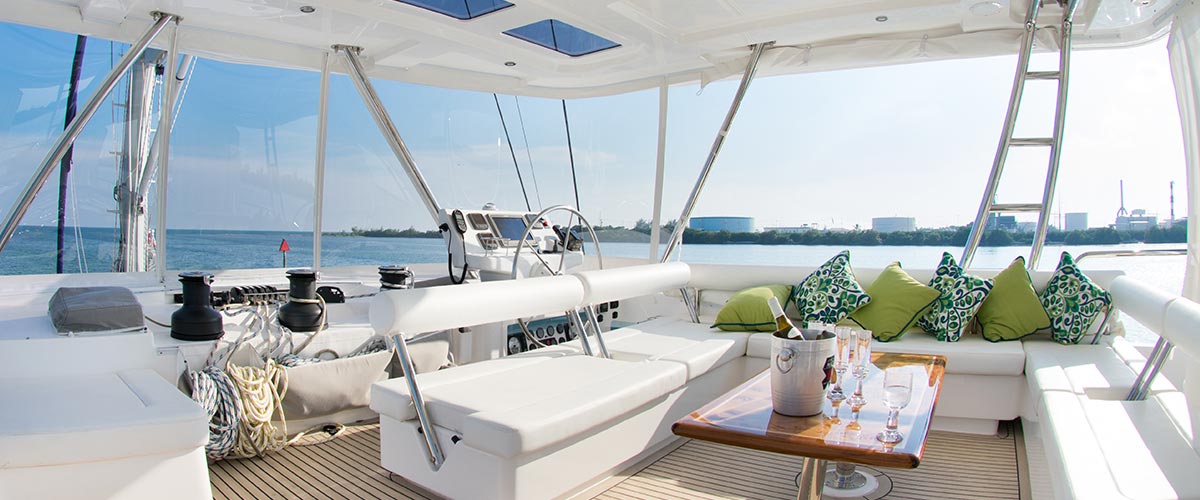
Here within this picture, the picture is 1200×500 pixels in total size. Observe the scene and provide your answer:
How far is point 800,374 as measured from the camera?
178 centimetres

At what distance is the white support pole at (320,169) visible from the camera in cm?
444

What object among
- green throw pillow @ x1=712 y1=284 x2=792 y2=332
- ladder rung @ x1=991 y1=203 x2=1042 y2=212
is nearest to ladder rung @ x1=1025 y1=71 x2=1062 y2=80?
ladder rung @ x1=991 y1=203 x2=1042 y2=212

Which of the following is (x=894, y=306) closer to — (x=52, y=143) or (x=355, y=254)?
(x=355, y=254)

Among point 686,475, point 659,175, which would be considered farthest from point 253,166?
point 686,475

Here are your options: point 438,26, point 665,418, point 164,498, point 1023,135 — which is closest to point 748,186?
point 1023,135

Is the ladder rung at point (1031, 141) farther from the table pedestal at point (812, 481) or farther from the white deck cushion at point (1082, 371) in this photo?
the table pedestal at point (812, 481)

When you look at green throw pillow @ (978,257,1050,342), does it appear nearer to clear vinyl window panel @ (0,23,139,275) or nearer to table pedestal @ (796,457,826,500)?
table pedestal @ (796,457,826,500)

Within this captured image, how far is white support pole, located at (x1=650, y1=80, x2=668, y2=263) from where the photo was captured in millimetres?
5004

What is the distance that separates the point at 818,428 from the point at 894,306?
1812 millimetres

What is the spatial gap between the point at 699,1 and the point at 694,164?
170 cm

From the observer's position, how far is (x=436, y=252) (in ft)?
20.9

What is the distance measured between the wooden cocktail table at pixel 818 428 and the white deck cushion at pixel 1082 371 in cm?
55

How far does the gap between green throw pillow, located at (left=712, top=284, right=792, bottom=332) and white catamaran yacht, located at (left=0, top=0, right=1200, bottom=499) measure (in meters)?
0.10

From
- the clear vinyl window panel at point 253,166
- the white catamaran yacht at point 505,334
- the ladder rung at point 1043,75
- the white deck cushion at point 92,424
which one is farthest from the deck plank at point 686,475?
the clear vinyl window panel at point 253,166
